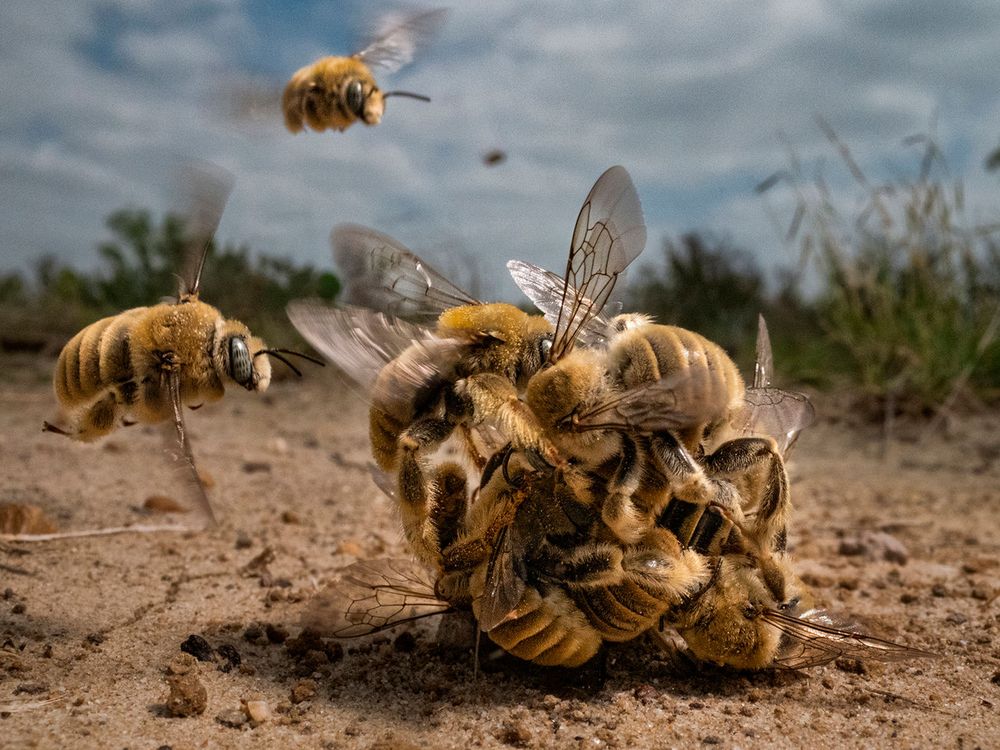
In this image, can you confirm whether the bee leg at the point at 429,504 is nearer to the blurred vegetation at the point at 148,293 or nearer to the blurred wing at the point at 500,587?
the blurred wing at the point at 500,587

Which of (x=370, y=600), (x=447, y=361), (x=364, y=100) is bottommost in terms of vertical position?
(x=370, y=600)

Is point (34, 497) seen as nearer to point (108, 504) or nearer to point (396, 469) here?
point (108, 504)

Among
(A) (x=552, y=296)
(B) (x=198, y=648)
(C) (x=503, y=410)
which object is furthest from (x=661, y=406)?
(B) (x=198, y=648)

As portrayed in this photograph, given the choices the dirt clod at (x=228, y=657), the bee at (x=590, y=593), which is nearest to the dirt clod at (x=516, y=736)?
the bee at (x=590, y=593)

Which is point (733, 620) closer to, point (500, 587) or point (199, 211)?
point (500, 587)

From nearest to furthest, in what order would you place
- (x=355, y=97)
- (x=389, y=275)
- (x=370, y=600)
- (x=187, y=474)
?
(x=370, y=600) < (x=187, y=474) < (x=389, y=275) < (x=355, y=97)

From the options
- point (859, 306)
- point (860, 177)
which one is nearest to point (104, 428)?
point (859, 306)
